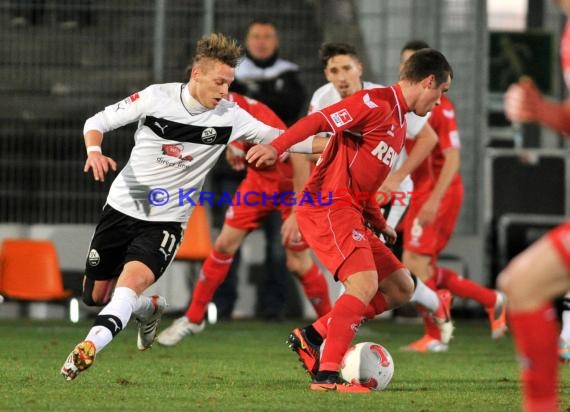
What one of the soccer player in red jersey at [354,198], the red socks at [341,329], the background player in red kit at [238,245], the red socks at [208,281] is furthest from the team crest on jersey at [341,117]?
the red socks at [208,281]

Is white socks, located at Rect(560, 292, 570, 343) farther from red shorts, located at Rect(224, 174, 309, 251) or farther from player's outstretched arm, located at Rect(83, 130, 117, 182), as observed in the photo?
player's outstretched arm, located at Rect(83, 130, 117, 182)

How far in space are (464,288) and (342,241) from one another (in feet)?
12.1

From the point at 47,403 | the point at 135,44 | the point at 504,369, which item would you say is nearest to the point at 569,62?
the point at 47,403

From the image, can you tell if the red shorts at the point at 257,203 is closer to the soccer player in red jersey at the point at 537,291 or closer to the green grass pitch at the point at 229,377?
the green grass pitch at the point at 229,377

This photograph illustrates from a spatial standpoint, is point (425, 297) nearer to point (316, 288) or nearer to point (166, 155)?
point (316, 288)

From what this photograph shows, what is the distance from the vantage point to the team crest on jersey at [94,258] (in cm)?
741

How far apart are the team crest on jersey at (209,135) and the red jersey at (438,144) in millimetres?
2565

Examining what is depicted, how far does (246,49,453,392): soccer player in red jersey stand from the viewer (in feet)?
20.7

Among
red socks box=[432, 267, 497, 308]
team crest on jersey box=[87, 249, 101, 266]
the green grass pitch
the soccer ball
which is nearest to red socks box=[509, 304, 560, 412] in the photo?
the green grass pitch

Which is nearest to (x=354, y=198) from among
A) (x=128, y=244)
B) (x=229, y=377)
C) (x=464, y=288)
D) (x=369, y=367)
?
(x=369, y=367)

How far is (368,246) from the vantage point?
21.4 feet

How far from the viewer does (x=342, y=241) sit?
6.49 m

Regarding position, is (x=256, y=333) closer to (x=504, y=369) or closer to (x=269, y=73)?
(x=269, y=73)

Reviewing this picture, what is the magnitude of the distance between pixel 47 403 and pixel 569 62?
8.64 feet
